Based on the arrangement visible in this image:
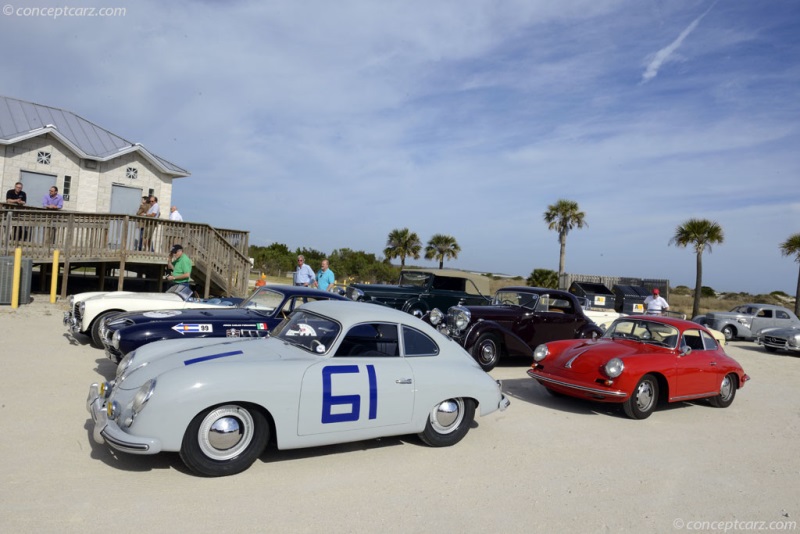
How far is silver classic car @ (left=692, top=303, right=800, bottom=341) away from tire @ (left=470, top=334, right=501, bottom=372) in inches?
530

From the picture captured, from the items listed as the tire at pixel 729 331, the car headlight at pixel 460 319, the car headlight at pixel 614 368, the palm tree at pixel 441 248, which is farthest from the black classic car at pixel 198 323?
the palm tree at pixel 441 248

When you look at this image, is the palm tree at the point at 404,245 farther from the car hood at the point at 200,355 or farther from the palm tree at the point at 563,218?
the car hood at the point at 200,355

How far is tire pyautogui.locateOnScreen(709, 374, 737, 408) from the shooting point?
8.39 meters

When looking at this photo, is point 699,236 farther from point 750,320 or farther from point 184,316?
point 184,316

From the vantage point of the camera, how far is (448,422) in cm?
567

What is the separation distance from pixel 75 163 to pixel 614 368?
1887cm

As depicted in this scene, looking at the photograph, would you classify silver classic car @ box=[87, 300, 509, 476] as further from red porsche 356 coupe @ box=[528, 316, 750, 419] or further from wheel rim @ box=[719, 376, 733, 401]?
wheel rim @ box=[719, 376, 733, 401]

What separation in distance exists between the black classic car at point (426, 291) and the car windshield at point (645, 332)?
19.2 ft

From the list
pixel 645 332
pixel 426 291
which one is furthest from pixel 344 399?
pixel 426 291

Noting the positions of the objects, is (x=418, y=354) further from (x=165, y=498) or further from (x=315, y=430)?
(x=165, y=498)

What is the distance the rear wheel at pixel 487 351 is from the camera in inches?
393

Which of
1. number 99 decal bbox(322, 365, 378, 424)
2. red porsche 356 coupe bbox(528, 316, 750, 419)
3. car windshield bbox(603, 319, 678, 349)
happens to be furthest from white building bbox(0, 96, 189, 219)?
car windshield bbox(603, 319, 678, 349)

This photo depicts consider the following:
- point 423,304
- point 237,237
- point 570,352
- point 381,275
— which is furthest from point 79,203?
point 381,275

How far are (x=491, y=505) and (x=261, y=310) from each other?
4836 millimetres
